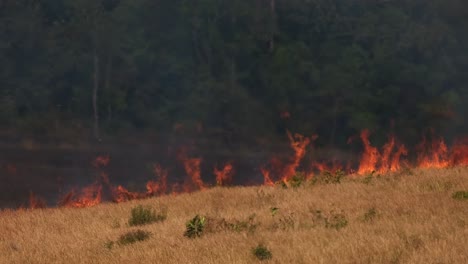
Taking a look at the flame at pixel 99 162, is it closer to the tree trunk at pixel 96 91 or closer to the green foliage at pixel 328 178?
the tree trunk at pixel 96 91

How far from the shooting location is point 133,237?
46.1 feet

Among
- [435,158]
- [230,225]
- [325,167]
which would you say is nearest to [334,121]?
[325,167]

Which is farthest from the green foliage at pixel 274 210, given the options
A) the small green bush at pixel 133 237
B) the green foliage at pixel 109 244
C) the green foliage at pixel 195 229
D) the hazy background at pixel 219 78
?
the hazy background at pixel 219 78

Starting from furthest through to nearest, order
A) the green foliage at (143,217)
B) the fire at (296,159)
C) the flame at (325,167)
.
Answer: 1. the flame at (325,167)
2. the fire at (296,159)
3. the green foliage at (143,217)

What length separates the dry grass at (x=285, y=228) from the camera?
37.0 ft

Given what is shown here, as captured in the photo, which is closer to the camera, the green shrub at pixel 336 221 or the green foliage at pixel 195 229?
the green shrub at pixel 336 221

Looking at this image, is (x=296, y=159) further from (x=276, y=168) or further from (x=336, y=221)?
(x=336, y=221)

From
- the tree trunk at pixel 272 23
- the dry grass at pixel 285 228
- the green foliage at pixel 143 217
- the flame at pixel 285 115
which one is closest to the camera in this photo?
the dry grass at pixel 285 228

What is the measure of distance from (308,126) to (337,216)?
32.6 m

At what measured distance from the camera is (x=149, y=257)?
12016 millimetres

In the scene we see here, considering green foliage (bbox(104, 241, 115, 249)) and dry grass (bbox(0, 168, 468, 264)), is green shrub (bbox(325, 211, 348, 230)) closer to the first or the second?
dry grass (bbox(0, 168, 468, 264))

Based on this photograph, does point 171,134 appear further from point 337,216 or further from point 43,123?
point 337,216

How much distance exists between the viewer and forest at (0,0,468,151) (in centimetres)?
4569

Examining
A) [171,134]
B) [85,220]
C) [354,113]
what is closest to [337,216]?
[85,220]
